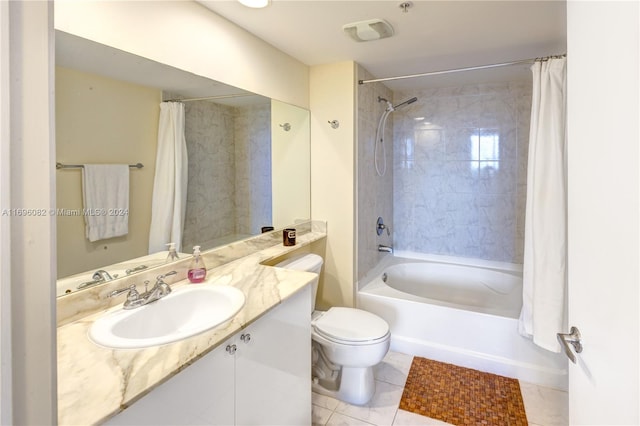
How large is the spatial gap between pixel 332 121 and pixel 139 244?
170 centimetres

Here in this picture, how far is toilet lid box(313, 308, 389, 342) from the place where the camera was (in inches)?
77.2

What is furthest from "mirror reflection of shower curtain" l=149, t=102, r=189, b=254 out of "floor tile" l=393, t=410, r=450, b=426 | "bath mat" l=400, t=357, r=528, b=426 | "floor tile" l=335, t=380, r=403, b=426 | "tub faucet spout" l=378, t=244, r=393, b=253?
"tub faucet spout" l=378, t=244, r=393, b=253

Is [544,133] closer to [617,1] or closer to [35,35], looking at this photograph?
[617,1]

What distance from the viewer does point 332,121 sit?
2670 millimetres

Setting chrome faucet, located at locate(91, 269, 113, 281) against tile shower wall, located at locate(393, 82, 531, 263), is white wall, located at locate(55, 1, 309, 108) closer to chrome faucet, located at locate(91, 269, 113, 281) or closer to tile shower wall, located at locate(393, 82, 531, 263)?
chrome faucet, located at locate(91, 269, 113, 281)

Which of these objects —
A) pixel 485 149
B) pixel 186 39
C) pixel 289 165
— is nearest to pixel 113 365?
pixel 186 39

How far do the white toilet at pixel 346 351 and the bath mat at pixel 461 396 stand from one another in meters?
0.30

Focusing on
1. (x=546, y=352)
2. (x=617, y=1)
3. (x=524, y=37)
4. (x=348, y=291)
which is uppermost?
(x=524, y=37)

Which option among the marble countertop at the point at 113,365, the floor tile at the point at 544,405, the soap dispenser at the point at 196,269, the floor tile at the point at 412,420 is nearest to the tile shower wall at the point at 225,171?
the soap dispenser at the point at 196,269

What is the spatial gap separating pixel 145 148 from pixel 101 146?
7.8 inches

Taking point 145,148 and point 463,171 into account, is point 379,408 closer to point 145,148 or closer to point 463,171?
point 145,148

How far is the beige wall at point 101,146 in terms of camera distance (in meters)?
1.22

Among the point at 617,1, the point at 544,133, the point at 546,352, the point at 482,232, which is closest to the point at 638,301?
the point at 617,1

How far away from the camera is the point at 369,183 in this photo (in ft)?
9.82
